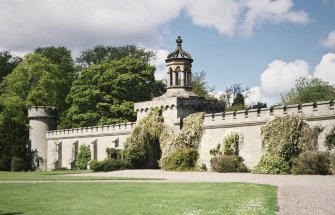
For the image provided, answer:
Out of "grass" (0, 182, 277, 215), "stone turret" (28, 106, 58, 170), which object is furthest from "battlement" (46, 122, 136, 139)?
"grass" (0, 182, 277, 215)

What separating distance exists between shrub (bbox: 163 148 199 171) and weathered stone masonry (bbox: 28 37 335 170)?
0.63 metres

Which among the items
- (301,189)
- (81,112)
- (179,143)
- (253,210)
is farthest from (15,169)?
(253,210)

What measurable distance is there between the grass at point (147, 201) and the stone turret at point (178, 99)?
16.1 m

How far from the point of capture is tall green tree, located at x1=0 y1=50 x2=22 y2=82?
64125mm

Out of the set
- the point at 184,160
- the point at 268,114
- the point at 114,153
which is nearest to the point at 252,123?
the point at 268,114

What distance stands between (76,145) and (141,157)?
1129 centimetres

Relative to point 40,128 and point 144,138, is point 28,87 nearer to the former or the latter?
point 40,128

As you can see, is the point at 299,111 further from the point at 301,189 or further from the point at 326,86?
the point at 326,86

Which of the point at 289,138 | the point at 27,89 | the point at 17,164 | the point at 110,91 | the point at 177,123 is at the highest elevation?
the point at 27,89

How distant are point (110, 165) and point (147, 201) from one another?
2110 cm

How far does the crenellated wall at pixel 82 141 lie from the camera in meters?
40.6

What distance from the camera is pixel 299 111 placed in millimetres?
26938

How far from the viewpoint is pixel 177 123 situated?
3453 centimetres

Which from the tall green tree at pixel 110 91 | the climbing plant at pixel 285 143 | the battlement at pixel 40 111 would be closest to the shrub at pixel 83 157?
the tall green tree at pixel 110 91
